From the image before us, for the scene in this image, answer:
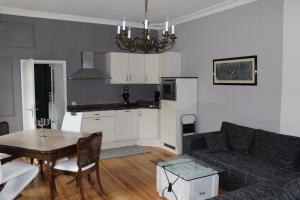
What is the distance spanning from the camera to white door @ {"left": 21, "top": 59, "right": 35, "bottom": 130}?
4.51 m

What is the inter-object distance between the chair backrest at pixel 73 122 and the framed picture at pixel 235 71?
8.06 feet

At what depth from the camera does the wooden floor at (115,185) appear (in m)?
3.25

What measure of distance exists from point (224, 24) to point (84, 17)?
280 cm

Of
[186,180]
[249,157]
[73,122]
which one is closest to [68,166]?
[73,122]

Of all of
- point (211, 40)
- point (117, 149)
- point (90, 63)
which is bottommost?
point (117, 149)

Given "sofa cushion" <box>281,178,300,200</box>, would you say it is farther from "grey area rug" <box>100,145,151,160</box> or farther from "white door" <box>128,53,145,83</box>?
"white door" <box>128,53,145,83</box>

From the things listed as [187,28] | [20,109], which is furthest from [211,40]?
[20,109]

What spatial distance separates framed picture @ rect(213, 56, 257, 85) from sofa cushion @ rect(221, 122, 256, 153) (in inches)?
28.4

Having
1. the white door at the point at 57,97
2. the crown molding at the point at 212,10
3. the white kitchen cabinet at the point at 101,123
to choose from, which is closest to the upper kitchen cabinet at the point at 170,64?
the crown molding at the point at 212,10

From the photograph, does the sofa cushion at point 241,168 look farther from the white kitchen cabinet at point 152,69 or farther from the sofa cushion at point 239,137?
the white kitchen cabinet at point 152,69

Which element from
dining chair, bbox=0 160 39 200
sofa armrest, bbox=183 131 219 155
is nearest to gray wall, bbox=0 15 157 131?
dining chair, bbox=0 160 39 200

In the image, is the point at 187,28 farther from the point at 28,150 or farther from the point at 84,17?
the point at 28,150

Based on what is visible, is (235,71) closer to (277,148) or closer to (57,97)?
(277,148)

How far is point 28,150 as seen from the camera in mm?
2818
